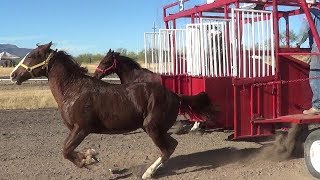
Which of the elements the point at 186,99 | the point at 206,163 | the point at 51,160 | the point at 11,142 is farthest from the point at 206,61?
the point at 11,142

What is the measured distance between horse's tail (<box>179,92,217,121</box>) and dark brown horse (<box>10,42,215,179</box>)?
333mm

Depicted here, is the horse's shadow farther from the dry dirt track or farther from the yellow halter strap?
the yellow halter strap

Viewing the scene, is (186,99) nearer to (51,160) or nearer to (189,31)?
(189,31)

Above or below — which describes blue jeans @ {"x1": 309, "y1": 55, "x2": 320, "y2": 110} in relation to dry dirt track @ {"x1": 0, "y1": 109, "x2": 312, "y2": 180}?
above

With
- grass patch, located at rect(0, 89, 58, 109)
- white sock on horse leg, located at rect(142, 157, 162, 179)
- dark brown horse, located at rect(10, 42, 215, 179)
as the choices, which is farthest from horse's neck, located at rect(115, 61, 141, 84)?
grass patch, located at rect(0, 89, 58, 109)

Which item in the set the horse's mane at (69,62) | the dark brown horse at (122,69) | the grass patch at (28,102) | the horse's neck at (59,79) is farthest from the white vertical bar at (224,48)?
the grass patch at (28,102)

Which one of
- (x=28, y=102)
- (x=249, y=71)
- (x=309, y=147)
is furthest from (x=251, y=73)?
(x=28, y=102)

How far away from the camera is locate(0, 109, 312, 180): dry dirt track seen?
7.38m

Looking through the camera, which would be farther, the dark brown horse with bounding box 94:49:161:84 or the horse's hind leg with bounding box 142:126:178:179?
the dark brown horse with bounding box 94:49:161:84

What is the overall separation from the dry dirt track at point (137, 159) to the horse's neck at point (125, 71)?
131 centimetres

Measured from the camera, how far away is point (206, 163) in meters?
8.16

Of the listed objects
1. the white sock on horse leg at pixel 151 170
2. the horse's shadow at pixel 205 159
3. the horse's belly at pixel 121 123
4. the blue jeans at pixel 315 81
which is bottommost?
the horse's shadow at pixel 205 159

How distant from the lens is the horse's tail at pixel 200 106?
791cm

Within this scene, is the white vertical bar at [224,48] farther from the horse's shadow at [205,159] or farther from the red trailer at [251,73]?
the horse's shadow at [205,159]
